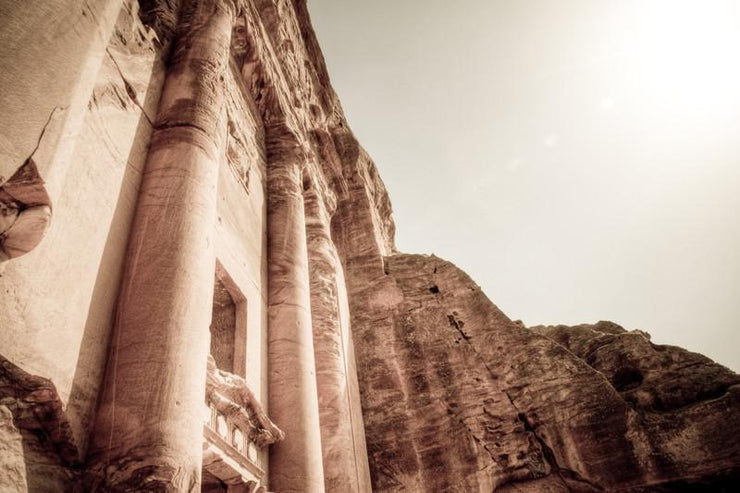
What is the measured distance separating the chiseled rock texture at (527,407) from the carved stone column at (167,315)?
20.1ft

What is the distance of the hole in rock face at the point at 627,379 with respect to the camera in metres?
9.52

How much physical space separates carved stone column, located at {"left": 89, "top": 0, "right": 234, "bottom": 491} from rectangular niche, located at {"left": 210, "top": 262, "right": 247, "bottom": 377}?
5.32ft

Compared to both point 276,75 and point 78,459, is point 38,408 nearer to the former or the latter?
point 78,459

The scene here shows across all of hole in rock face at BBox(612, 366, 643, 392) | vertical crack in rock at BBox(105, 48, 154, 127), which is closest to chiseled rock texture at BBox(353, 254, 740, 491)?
hole in rock face at BBox(612, 366, 643, 392)

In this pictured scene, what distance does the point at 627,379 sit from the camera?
9.77 metres

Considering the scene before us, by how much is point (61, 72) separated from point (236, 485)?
13.2 feet

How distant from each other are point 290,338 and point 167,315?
3.35 m

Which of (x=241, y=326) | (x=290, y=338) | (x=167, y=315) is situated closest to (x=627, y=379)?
(x=290, y=338)

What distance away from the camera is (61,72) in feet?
11.1

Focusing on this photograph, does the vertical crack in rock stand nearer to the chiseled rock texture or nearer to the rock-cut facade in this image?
the rock-cut facade

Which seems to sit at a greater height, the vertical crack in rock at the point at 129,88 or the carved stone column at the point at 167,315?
the vertical crack in rock at the point at 129,88

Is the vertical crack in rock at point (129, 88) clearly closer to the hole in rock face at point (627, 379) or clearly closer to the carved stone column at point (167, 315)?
the carved stone column at point (167, 315)

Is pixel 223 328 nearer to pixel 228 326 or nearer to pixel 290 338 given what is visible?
pixel 228 326

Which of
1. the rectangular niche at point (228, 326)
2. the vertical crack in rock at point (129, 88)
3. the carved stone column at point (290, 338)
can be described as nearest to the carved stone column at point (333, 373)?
the carved stone column at point (290, 338)
